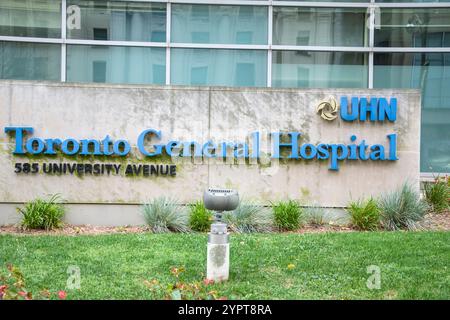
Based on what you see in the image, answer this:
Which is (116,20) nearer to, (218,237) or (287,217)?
(287,217)

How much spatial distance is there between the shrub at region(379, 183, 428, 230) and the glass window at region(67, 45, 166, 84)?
5878 mm

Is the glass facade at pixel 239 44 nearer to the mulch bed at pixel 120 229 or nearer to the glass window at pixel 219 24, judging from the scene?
the glass window at pixel 219 24

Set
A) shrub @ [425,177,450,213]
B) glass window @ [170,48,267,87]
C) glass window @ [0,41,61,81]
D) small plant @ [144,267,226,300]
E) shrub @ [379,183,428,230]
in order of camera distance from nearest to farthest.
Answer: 1. small plant @ [144,267,226,300]
2. shrub @ [379,183,428,230]
3. shrub @ [425,177,450,213]
4. glass window @ [0,41,61,81]
5. glass window @ [170,48,267,87]

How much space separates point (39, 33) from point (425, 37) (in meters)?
9.35

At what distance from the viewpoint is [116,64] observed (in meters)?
13.3

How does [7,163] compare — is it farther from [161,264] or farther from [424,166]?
[424,166]

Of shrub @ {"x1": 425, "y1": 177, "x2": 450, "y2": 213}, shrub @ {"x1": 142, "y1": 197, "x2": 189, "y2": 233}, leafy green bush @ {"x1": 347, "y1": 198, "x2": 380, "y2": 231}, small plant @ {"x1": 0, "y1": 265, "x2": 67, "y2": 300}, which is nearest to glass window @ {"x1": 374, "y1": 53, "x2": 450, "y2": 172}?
shrub @ {"x1": 425, "y1": 177, "x2": 450, "y2": 213}

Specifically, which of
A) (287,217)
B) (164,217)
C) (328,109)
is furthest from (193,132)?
(328,109)

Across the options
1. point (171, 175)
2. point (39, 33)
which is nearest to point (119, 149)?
point (171, 175)

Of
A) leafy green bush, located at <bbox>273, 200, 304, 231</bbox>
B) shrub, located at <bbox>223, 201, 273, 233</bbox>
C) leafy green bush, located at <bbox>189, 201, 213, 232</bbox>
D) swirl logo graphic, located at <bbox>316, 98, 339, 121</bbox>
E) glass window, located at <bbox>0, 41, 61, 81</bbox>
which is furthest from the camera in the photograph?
glass window, located at <bbox>0, 41, 61, 81</bbox>

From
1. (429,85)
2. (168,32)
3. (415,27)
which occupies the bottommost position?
(429,85)

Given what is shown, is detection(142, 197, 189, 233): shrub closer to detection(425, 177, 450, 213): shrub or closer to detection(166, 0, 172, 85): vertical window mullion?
detection(166, 0, 172, 85): vertical window mullion

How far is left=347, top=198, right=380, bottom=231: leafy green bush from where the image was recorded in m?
10.5

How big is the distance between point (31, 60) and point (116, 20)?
2.18 metres
